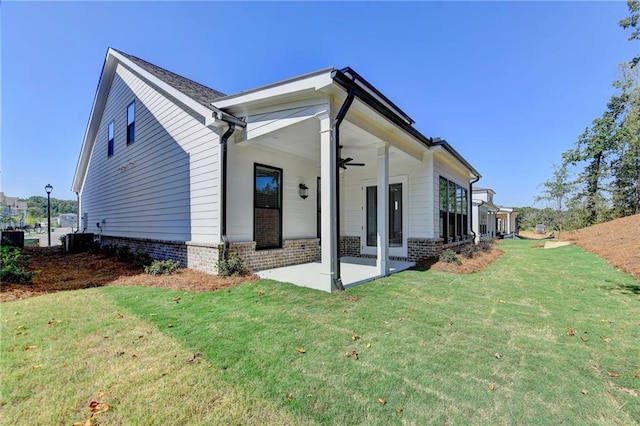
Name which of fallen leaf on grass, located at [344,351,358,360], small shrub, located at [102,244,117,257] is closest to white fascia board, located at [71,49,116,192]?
small shrub, located at [102,244,117,257]

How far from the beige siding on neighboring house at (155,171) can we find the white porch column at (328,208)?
2.81 m

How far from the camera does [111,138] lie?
1191cm

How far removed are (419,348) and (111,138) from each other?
559 inches

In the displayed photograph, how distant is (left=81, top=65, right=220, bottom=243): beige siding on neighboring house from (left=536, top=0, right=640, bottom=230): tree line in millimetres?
21978

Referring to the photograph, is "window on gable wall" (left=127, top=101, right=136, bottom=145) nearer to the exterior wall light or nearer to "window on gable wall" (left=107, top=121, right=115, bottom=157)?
"window on gable wall" (left=107, top=121, right=115, bottom=157)

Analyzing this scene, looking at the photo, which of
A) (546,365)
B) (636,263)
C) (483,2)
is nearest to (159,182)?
(546,365)

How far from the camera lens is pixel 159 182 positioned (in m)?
8.66

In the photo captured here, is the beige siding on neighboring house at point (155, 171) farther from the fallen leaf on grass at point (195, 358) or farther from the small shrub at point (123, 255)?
the fallen leaf on grass at point (195, 358)

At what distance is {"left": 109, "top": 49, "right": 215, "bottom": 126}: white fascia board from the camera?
6.35 metres

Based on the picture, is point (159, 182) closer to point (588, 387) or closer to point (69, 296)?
point (69, 296)

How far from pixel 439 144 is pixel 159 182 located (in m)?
8.74

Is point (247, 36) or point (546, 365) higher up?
point (247, 36)

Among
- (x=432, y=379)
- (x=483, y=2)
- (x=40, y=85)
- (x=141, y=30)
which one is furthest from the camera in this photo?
(x=40, y=85)

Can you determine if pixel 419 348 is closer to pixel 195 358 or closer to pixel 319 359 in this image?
pixel 319 359
